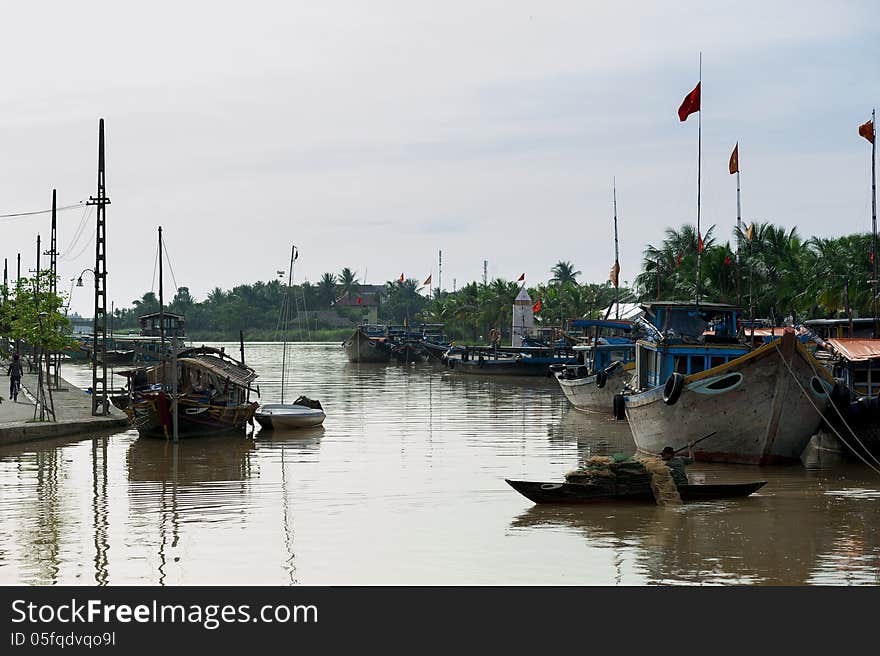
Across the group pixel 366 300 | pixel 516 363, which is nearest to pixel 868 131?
pixel 516 363

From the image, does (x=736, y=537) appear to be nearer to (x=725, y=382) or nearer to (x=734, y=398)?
(x=734, y=398)

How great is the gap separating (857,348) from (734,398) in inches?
228

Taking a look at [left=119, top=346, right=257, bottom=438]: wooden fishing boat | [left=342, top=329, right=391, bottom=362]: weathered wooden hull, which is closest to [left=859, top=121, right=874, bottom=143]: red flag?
[left=119, top=346, right=257, bottom=438]: wooden fishing boat

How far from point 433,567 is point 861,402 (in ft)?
53.4

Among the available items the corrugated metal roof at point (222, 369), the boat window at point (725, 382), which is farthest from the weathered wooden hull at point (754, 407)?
the corrugated metal roof at point (222, 369)

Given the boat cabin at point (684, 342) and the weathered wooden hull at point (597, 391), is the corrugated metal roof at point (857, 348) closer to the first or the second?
the boat cabin at point (684, 342)

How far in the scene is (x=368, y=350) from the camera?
108 metres

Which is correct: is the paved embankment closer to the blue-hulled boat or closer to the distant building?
the blue-hulled boat

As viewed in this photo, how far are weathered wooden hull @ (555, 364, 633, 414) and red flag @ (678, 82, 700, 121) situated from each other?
15549 mm

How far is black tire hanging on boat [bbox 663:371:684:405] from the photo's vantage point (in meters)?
27.9

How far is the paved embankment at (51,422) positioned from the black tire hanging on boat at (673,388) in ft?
60.4
